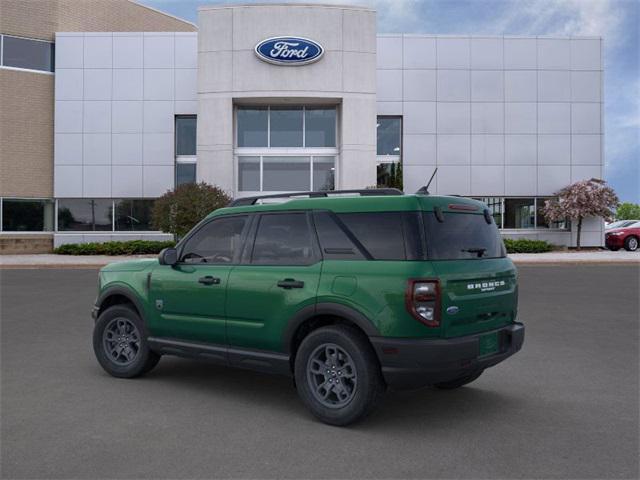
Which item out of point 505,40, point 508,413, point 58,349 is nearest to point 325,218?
point 508,413

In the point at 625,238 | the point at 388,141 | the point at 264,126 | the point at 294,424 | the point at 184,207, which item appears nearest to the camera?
the point at 294,424

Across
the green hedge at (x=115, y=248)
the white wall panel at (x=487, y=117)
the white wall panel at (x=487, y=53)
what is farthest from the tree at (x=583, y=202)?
the green hedge at (x=115, y=248)

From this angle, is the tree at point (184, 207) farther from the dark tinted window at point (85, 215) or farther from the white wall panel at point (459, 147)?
the white wall panel at point (459, 147)

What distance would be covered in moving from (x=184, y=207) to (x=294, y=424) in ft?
63.1

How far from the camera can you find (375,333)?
14.4 feet

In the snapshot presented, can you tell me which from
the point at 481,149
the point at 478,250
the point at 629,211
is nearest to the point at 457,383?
the point at 478,250

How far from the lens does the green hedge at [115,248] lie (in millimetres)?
26156

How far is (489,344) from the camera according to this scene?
473 centimetres

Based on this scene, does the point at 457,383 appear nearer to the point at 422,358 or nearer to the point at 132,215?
the point at 422,358

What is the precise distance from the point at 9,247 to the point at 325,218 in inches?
1085

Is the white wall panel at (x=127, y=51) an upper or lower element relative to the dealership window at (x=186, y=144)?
upper

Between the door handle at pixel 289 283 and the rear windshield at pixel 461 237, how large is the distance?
1100 mm

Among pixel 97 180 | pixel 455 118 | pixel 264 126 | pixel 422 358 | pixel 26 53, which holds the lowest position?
pixel 422 358

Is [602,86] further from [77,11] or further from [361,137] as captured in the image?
[77,11]
